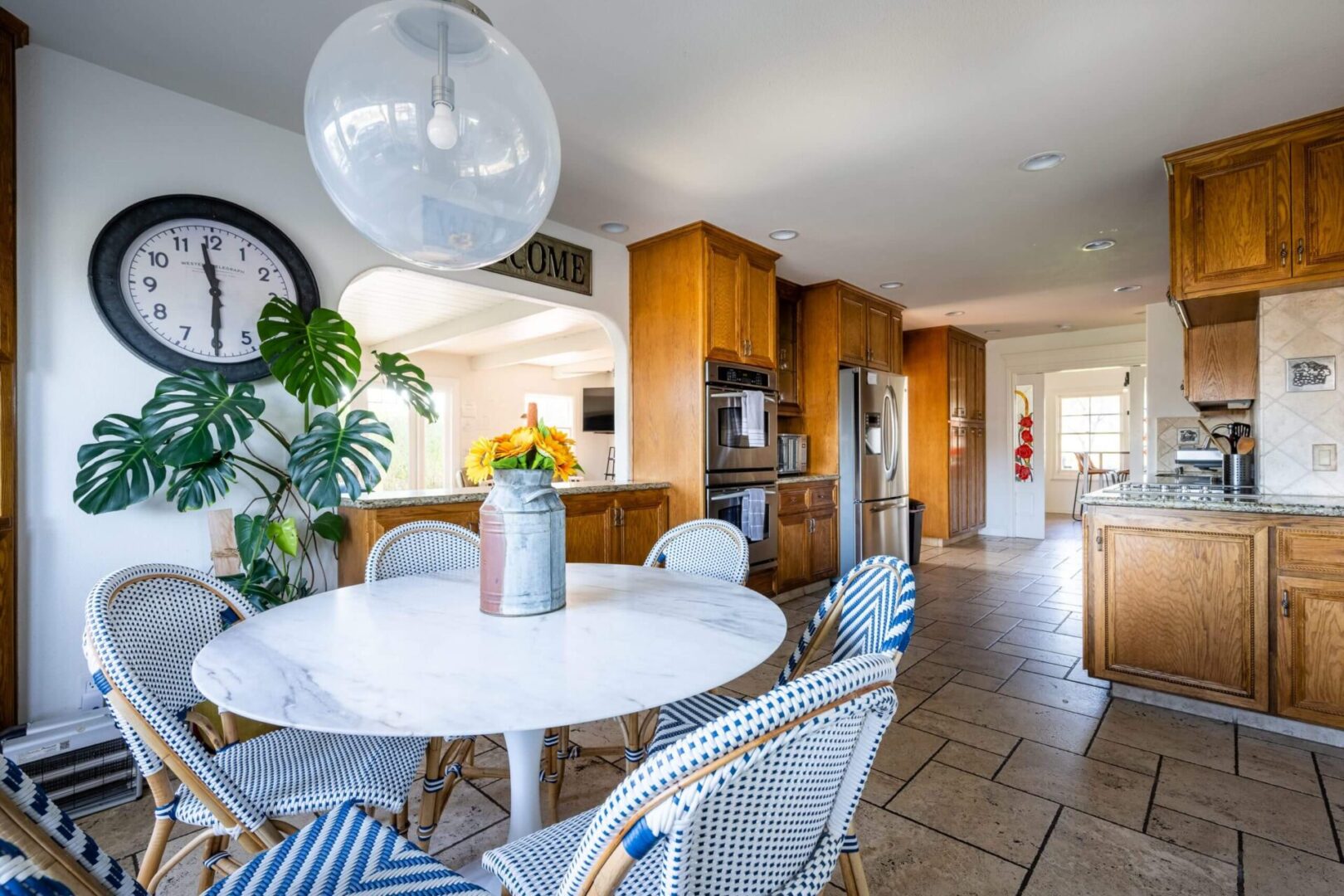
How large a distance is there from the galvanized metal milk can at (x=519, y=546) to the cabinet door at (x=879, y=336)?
4.54 m

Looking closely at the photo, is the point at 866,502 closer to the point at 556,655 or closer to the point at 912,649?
the point at 912,649

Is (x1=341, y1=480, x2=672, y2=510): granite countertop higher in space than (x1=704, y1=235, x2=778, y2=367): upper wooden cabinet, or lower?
lower

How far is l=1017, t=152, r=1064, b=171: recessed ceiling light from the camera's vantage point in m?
2.78

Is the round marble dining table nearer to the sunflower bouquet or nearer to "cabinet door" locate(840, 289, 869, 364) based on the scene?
the sunflower bouquet

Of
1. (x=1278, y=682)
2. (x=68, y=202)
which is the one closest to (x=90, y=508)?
(x=68, y=202)

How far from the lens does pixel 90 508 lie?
6.43 ft

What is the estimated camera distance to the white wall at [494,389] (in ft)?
26.5

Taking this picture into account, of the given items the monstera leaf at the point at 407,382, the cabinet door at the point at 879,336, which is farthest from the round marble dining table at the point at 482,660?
the cabinet door at the point at 879,336

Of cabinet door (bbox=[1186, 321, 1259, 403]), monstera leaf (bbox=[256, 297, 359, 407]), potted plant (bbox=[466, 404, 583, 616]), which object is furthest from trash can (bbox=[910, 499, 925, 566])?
potted plant (bbox=[466, 404, 583, 616])

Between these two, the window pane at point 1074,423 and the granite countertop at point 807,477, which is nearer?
the granite countertop at point 807,477

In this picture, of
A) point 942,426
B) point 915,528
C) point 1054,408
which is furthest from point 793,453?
point 1054,408

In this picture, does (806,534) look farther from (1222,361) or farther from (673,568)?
(1222,361)

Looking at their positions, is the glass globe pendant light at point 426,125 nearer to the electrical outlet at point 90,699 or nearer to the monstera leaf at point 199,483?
the monstera leaf at point 199,483

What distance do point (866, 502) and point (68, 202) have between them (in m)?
4.72
